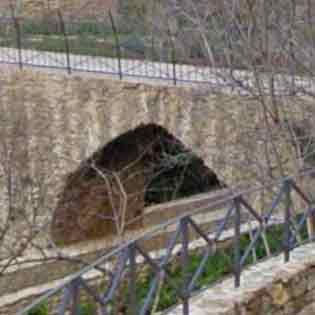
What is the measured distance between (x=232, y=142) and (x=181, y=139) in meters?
0.94

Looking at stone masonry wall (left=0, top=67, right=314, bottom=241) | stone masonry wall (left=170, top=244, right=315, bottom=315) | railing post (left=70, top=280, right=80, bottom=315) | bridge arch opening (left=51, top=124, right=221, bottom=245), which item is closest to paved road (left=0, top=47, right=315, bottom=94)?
stone masonry wall (left=0, top=67, right=314, bottom=241)

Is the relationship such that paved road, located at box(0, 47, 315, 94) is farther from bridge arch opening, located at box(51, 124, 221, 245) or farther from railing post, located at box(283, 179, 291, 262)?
railing post, located at box(283, 179, 291, 262)

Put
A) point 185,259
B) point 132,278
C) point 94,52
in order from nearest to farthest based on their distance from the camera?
1. point 132,278
2. point 185,259
3. point 94,52

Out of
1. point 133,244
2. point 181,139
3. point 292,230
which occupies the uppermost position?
point 133,244

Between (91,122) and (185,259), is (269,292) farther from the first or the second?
(91,122)

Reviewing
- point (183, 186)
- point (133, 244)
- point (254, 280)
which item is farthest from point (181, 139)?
point (133, 244)

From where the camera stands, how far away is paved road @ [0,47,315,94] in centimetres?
996

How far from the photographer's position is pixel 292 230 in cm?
744

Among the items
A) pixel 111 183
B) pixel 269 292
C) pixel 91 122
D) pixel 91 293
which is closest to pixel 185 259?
pixel 269 292

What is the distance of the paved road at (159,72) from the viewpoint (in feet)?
32.7

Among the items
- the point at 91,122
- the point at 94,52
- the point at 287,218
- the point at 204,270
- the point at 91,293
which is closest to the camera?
the point at 91,293

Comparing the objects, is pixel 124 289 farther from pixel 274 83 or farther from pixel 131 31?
pixel 131 31

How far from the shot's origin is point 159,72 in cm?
1346

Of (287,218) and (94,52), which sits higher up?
(287,218)
